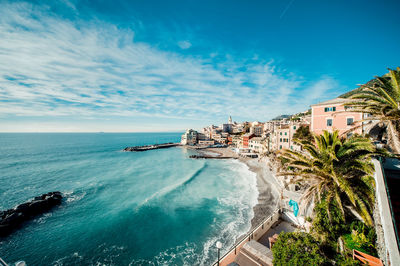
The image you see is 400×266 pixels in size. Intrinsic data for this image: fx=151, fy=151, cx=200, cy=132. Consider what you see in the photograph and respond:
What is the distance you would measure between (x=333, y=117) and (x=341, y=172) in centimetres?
1950

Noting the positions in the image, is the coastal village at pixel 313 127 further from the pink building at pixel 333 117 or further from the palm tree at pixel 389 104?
the palm tree at pixel 389 104

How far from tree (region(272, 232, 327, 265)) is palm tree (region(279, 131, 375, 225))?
6.19 ft

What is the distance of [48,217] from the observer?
2152cm

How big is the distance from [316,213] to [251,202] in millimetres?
15999

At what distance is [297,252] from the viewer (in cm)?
706

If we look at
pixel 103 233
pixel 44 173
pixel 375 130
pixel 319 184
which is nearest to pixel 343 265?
pixel 319 184

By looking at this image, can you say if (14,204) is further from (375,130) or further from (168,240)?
(375,130)

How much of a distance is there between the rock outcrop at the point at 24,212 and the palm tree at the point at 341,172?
31.7 m

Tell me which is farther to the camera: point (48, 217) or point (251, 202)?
point (251, 202)

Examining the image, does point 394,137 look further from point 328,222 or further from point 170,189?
point 170,189

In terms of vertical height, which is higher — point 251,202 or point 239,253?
point 239,253

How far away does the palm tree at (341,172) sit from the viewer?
23.3 feet

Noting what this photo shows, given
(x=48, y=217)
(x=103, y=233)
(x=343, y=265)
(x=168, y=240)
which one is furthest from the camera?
(x=48, y=217)

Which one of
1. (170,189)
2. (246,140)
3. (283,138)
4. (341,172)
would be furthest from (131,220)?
(246,140)
